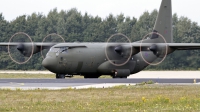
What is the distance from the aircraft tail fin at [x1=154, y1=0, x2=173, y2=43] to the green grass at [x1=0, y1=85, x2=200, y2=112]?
54.3ft

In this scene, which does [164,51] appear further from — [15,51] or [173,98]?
[173,98]

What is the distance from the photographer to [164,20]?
4616 centimetres

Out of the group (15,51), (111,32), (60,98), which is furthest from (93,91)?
(111,32)

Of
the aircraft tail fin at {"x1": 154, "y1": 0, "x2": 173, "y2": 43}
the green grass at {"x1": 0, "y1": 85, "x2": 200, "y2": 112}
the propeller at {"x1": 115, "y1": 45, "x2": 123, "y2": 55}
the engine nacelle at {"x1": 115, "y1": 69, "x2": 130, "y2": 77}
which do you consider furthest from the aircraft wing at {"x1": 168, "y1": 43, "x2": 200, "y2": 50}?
the green grass at {"x1": 0, "y1": 85, "x2": 200, "y2": 112}

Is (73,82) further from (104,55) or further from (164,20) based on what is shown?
(164,20)

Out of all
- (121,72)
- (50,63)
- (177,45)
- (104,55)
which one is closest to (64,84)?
(50,63)

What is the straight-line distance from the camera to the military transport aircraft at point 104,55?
40.6 metres

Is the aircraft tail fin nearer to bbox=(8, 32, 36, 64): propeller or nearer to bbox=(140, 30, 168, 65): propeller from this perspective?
bbox=(140, 30, 168, 65): propeller

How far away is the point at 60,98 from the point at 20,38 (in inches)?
994

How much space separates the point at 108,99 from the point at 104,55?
19030 millimetres

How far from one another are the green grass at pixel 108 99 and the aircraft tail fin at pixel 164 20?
16.5 metres

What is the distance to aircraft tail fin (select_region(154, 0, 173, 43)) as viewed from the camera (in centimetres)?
4591

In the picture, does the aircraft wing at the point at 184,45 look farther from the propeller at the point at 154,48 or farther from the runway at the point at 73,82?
the runway at the point at 73,82

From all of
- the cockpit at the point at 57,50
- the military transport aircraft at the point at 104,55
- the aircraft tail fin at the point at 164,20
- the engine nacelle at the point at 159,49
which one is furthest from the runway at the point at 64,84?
the aircraft tail fin at the point at 164,20
